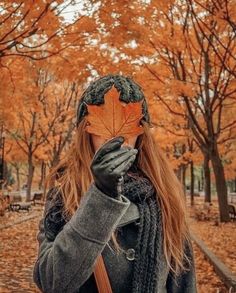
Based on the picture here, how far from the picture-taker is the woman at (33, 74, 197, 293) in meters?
1.19

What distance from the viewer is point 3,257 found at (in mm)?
8586

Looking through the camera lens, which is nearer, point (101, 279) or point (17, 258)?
point (101, 279)

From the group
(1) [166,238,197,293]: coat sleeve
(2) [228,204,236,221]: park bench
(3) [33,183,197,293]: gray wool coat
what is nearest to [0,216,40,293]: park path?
(1) [166,238,197,293]: coat sleeve

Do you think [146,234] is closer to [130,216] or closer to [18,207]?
[130,216]

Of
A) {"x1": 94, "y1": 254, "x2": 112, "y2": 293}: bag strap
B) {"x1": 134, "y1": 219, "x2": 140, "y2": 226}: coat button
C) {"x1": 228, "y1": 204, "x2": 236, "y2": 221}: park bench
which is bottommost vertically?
{"x1": 228, "y1": 204, "x2": 236, "y2": 221}: park bench

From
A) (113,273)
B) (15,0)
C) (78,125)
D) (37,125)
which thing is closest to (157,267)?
(113,273)

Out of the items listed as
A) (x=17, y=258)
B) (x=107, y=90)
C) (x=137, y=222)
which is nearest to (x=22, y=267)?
(x=17, y=258)

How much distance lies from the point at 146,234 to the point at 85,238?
295 millimetres

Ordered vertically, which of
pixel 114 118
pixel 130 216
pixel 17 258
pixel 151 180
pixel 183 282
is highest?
pixel 114 118

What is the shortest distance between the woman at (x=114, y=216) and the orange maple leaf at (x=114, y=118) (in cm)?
1

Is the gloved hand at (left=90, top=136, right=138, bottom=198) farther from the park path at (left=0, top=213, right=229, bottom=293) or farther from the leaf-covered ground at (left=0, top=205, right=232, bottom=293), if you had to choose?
the leaf-covered ground at (left=0, top=205, right=232, bottom=293)

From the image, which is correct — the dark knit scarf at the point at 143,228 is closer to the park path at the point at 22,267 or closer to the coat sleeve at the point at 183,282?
the coat sleeve at the point at 183,282

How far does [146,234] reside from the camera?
143 centimetres

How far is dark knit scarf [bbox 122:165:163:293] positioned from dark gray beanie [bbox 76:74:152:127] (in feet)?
0.71
